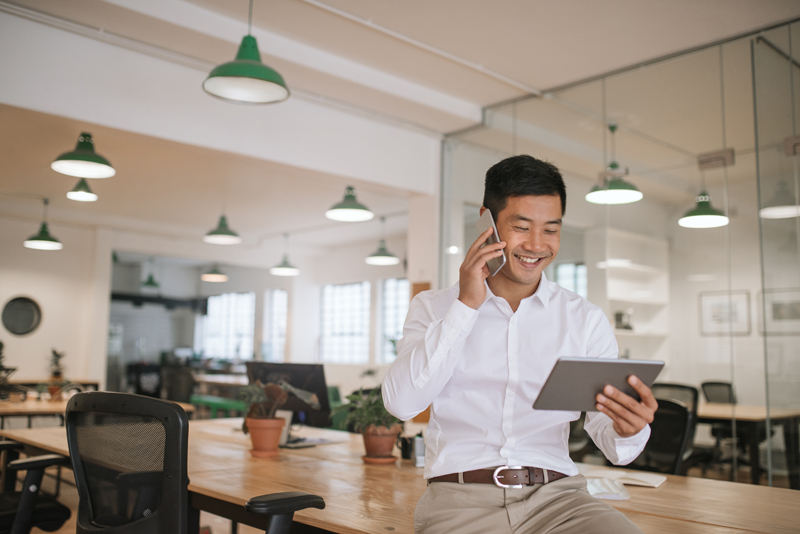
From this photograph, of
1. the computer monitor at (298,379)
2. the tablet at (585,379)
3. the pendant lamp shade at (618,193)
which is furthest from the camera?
the pendant lamp shade at (618,193)

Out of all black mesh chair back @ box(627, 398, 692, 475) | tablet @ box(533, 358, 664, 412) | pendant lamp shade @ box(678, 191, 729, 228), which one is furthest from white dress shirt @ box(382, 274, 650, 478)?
pendant lamp shade @ box(678, 191, 729, 228)

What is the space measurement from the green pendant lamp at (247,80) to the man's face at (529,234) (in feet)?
5.98

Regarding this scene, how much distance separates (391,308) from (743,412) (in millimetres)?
7302

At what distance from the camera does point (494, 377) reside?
1.72 metres

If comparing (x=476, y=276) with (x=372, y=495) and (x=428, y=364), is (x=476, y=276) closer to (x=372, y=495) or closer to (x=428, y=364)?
(x=428, y=364)

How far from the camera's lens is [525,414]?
1.69 metres

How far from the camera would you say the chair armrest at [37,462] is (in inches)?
102

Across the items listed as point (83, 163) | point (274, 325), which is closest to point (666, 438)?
point (83, 163)

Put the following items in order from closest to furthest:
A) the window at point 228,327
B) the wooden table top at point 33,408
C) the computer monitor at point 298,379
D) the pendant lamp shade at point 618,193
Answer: the computer monitor at point 298,379 → the pendant lamp shade at point 618,193 → the wooden table top at point 33,408 → the window at point 228,327

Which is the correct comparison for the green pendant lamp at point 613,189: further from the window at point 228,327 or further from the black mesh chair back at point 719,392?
the window at point 228,327

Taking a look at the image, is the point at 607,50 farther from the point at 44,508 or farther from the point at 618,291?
the point at 44,508

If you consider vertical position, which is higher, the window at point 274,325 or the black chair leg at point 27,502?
the window at point 274,325

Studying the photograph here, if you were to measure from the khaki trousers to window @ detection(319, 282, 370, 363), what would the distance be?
9937 mm

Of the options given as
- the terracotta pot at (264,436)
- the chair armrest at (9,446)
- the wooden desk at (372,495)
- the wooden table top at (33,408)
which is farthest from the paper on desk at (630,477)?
the wooden table top at (33,408)
